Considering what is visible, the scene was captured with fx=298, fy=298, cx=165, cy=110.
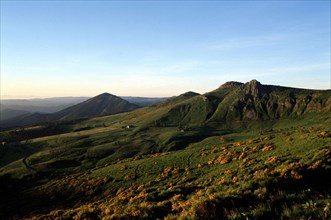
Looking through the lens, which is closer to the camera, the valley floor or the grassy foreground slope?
the valley floor

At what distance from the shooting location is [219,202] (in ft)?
54.6

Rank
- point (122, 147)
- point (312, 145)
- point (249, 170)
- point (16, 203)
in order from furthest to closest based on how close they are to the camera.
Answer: point (122, 147) < point (16, 203) < point (312, 145) < point (249, 170)

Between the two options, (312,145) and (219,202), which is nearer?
(219,202)

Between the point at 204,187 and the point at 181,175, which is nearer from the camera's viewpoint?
the point at 204,187

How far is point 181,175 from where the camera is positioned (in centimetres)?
4891

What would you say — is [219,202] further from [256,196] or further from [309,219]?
[309,219]

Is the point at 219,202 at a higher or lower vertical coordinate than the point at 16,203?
higher

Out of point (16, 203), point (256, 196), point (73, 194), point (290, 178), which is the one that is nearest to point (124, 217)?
point (256, 196)

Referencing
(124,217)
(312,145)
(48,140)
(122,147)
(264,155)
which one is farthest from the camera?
(48,140)

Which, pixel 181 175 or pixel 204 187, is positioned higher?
pixel 204 187

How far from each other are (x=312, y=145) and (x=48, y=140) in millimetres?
158126

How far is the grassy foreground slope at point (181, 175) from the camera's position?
1638 cm

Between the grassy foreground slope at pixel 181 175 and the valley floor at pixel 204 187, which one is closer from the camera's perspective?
the valley floor at pixel 204 187

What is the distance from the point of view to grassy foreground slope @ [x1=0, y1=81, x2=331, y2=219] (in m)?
16.4
